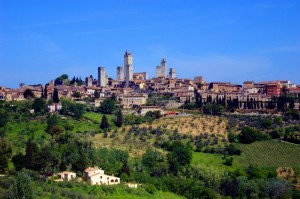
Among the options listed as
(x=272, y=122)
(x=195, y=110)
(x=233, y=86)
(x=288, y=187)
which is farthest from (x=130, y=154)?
(x=233, y=86)

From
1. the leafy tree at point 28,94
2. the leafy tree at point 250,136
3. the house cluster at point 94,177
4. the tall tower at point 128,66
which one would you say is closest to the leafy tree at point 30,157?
the house cluster at point 94,177

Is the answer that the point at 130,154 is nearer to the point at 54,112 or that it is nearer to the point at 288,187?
the point at 288,187

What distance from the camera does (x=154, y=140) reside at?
58438 millimetres

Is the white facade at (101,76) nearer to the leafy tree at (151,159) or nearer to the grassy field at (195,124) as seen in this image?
the grassy field at (195,124)

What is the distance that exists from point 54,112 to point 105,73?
3990 centimetres

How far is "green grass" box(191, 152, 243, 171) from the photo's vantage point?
49919mm

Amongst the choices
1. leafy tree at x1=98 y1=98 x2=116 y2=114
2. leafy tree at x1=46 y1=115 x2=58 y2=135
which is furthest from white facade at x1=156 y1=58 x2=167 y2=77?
leafy tree at x1=46 y1=115 x2=58 y2=135

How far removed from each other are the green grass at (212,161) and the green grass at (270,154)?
0.95 meters

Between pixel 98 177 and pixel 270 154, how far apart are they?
76.5ft

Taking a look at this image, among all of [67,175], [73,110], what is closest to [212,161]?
[67,175]

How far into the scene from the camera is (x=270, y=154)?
54750 mm

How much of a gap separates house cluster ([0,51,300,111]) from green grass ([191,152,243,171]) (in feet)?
80.2

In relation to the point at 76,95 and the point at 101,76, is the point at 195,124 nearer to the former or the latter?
the point at 76,95

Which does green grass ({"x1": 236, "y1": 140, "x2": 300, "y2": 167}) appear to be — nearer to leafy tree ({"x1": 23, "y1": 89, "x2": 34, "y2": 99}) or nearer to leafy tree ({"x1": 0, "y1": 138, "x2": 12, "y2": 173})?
leafy tree ({"x1": 0, "y1": 138, "x2": 12, "y2": 173})
